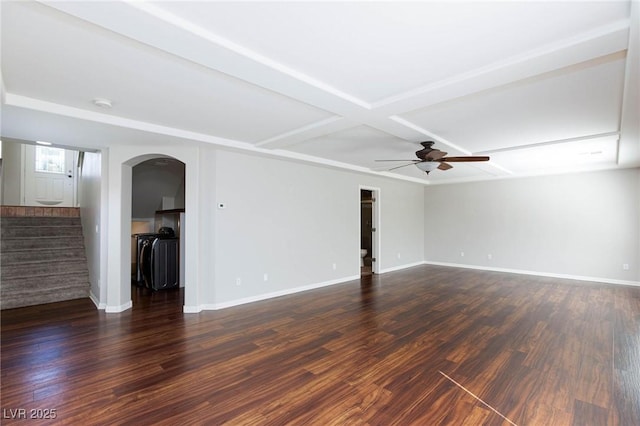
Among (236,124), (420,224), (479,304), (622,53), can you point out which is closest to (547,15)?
(622,53)

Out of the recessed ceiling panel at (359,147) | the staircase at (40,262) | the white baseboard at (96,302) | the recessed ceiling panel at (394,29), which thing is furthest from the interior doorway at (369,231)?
the staircase at (40,262)

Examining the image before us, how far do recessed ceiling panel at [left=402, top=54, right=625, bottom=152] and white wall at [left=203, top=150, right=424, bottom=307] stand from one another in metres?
2.62

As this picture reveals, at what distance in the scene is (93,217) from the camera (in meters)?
4.92

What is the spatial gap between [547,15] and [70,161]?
9.98 m

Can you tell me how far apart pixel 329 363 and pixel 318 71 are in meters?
2.54

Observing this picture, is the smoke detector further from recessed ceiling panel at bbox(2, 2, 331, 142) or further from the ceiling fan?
the ceiling fan

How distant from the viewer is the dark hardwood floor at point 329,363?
2041 millimetres

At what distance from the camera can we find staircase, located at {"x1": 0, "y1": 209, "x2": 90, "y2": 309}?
4.67m

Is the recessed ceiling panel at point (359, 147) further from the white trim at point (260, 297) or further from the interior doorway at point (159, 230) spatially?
the interior doorway at point (159, 230)

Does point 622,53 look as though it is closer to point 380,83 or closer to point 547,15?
point 547,15

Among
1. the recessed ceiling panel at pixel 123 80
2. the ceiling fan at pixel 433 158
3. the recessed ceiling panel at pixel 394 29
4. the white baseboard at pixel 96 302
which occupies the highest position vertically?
the recessed ceiling panel at pixel 394 29

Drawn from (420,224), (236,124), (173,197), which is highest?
(236,124)

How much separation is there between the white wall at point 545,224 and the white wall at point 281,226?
230 cm

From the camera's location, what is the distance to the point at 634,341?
3.18 m
